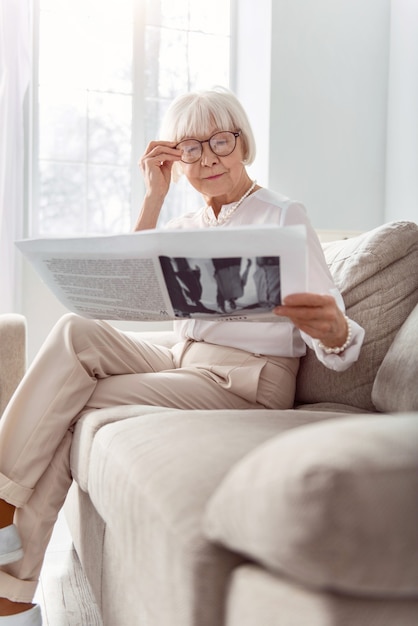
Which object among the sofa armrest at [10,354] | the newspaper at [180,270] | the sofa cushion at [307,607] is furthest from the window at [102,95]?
the sofa cushion at [307,607]

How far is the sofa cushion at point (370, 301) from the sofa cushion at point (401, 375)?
84 millimetres

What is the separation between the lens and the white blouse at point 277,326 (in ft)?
4.52

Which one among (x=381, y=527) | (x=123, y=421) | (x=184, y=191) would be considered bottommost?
(x=123, y=421)

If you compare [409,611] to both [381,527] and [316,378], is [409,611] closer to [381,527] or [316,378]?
[381,527]

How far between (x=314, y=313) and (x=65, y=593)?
95cm

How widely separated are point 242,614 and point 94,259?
70 cm

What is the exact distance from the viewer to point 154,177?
6.06 ft

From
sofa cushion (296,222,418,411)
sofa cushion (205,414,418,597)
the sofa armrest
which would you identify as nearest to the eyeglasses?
sofa cushion (296,222,418,411)

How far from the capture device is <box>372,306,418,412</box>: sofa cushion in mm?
1291

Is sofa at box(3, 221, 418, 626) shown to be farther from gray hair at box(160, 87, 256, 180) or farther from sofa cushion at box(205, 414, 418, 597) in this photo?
gray hair at box(160, 87, 256, 180)

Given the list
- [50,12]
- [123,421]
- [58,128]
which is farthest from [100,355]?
[50,12]

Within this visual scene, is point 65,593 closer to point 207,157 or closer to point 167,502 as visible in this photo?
point 167,502

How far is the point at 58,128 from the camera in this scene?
375cm

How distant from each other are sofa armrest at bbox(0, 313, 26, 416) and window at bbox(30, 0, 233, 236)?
1.83 m
